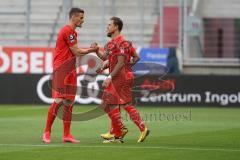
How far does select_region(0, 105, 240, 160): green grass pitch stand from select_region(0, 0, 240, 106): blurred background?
4540 mm

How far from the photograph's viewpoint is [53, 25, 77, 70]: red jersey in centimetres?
1320

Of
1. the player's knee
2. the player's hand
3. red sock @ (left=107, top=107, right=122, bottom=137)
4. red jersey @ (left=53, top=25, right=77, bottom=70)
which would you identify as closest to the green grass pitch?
red sock @ (left=107, top=107, right=122, bottom=137)

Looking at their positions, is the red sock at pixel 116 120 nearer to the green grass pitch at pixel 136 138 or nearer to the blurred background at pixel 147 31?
the green grass pitch at pixel 136 138

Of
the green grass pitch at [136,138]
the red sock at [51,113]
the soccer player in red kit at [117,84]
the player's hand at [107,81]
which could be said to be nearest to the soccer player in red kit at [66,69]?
the red sock at [51,113]

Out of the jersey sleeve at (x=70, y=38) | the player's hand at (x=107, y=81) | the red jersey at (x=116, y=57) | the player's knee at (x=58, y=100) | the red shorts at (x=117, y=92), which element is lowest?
the player's knee at (x=58, y=100)

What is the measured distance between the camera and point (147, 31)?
97.0 ft

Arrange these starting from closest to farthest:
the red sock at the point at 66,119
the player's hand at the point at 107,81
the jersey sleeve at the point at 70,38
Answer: the player's hand at the point at 107,81, the jersey sleeve at the point at 70,38, the red sock at the point at 66,119

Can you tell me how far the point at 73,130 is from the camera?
52.9 ft

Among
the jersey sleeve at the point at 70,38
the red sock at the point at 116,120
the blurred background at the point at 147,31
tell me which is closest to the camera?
the red sock at the point at 116,120

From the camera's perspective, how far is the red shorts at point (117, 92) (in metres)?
12.9

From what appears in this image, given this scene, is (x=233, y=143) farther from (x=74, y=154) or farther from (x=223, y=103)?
(x=223, y=103)

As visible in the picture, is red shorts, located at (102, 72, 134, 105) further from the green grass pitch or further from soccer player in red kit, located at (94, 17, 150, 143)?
the green grass pitch

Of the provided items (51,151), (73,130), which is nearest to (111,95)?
(51,151)

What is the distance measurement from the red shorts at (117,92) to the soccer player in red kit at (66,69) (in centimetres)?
66
